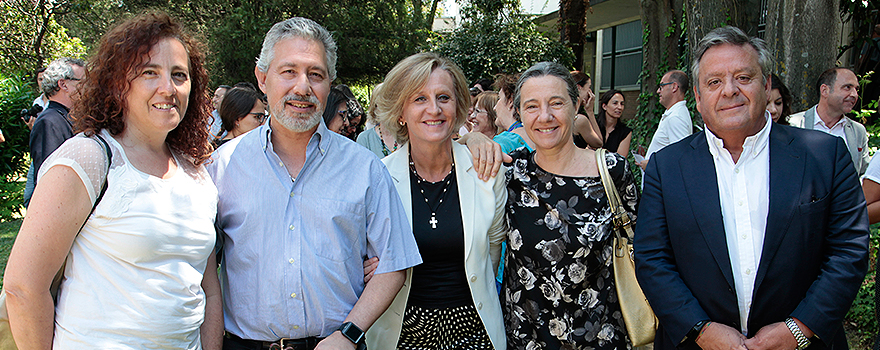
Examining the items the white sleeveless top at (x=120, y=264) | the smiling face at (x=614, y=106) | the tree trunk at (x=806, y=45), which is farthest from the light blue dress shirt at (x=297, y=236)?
the smiling face at (x=614, y=106)

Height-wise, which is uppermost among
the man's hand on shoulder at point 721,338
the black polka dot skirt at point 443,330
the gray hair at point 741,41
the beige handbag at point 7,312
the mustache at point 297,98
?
the gray hair at point 741,41

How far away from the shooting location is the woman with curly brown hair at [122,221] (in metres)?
1.63

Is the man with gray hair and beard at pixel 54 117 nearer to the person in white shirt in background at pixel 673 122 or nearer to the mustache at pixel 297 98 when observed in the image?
the mustache at pixel 297 98

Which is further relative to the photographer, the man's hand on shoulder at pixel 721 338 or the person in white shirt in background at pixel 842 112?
the person in white shirt in background at pixel 842 112

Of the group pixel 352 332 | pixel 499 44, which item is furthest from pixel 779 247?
pixel 499 44

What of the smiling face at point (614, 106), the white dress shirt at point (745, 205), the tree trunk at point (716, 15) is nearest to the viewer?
the white dress shirt at point (745, 205)

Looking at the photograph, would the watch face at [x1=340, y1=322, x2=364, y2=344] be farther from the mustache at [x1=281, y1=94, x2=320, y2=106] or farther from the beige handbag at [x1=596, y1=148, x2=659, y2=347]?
the beige handbag at [x1=596, y1=148, x2=659, y2=347]

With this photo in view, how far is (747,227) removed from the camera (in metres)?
2.22

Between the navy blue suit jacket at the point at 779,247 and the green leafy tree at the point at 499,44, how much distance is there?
10.3m

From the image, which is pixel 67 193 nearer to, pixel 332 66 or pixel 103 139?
pixel 103 139

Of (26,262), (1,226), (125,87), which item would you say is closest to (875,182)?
(125,87)

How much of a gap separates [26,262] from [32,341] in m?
0.27

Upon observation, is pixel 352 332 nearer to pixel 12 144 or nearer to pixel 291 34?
pixel 291 34

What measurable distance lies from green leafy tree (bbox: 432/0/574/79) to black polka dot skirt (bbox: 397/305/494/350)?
10322mm
